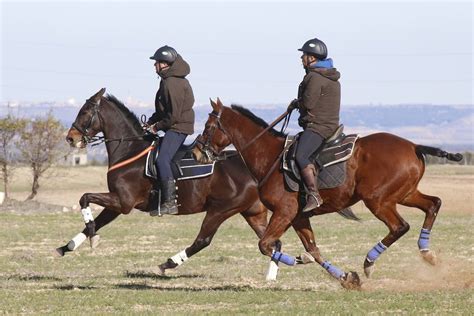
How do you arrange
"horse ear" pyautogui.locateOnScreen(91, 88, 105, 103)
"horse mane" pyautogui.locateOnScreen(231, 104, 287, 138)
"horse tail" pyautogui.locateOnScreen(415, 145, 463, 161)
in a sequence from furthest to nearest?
"horse ear" pyautogui.locateOnScreen(91, 88, 105, 103) → "horse mane" pyautogui.locateOnScreen(231, 104, 287, 138) → "horse tail" pyautogui.locateOnScreen(415, 145, 463, 161)

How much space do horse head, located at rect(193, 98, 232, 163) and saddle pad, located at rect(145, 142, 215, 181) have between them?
1524mm

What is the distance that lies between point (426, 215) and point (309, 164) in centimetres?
208

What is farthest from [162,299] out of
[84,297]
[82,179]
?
[82,179]

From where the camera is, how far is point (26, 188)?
65.6 meters

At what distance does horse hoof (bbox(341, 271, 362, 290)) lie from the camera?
46.5ft

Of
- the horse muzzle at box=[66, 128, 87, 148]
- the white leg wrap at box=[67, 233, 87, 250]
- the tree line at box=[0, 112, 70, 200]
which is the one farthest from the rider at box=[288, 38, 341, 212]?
the tree line at box=[0, 112, 70, 200]

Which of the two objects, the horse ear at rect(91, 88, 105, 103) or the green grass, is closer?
the green grass

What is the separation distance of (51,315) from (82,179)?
62.0 meters

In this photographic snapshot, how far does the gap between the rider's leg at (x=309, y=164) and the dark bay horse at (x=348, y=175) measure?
265 mm

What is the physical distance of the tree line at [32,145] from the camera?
41531mm

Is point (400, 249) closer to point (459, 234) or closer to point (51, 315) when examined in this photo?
point (459, 234)

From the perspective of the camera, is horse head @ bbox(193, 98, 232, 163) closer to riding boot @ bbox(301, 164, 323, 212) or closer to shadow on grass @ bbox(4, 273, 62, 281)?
riding boot @ bbox(301, 164, 323, 212)

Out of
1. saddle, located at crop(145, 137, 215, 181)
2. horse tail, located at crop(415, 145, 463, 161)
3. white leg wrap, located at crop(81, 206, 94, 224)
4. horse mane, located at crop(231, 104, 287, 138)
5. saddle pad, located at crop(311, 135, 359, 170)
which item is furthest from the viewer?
saddle, located at crop(145, 137, 215, 181)

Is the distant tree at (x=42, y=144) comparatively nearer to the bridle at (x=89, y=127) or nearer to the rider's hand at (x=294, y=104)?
the bridle at (x=89, y=127)
